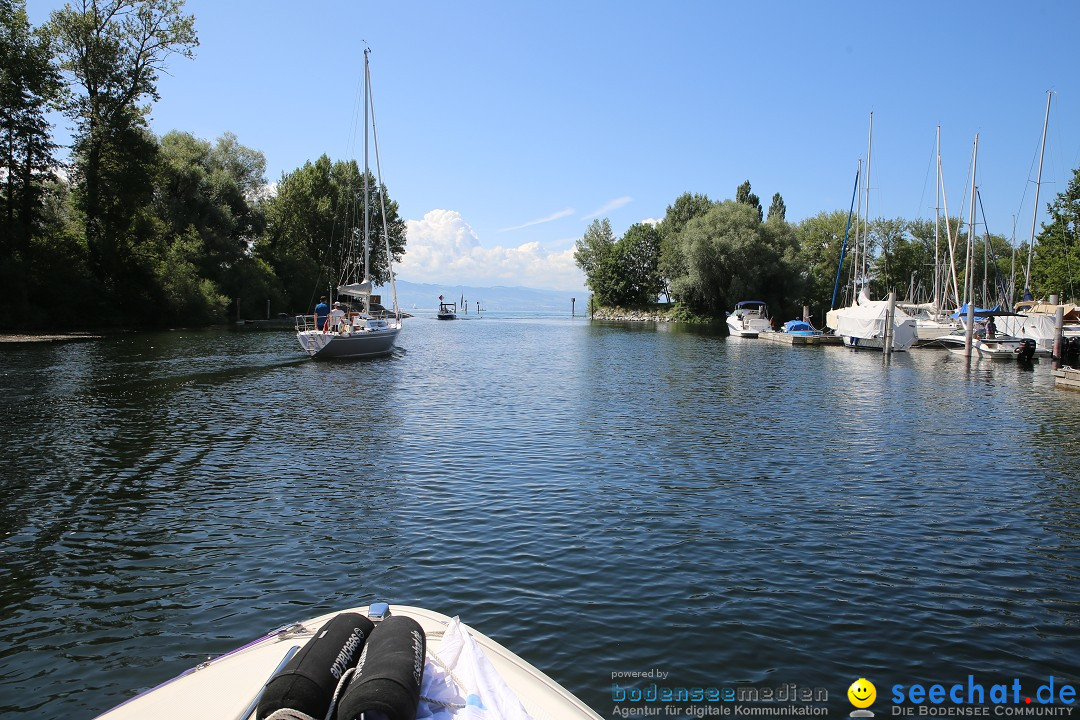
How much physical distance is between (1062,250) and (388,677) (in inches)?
2980

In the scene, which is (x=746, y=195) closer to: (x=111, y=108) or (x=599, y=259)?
(x=599, y=259)

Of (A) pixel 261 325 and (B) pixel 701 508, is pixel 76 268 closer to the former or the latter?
(A) pixel 261 325

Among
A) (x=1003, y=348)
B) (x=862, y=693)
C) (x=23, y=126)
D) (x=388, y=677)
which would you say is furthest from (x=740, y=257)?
(x=388, y=677)

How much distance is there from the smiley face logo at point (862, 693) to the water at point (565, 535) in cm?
9

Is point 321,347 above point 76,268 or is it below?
below

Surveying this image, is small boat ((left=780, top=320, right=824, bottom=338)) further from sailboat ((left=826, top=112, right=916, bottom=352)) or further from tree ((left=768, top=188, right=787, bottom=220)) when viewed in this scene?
tree ((left=768, top=188, right=787, bottom=220))

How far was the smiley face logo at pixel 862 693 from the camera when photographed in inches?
233

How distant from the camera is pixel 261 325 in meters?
69.5

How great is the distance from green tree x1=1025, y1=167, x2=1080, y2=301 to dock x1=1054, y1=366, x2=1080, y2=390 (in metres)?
37.3

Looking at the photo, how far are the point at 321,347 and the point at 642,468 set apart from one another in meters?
26.9

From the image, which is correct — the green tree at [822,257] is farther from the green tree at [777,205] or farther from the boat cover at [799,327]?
the boat cover at [799,327]

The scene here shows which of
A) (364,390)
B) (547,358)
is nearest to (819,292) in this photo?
(547,358)

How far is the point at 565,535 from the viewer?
10023 millimetres

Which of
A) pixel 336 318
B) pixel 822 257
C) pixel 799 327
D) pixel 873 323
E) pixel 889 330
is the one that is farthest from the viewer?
pixel 822 257
